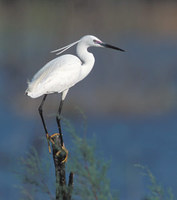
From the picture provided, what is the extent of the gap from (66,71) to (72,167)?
1.66 m

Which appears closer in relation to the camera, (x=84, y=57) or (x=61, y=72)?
(x=61, y=72)

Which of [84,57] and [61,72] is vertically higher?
[84,57]

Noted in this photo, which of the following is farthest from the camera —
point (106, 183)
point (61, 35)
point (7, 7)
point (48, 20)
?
point (7, 7)

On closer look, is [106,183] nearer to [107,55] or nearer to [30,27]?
[107,55]

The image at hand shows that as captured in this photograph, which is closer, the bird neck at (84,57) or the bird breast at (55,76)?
the bird breast at (55,76)

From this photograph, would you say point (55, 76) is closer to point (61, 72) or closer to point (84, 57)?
point (61, 72)

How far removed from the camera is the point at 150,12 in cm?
1416

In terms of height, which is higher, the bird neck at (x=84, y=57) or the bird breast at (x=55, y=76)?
the bird neck at (x=84, y=57)

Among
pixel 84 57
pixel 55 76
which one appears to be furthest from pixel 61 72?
pixel 84 57

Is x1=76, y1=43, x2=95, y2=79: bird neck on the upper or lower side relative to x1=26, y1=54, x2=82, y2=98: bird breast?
upper

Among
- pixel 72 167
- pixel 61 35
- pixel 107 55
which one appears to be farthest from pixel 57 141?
pixel 61 35

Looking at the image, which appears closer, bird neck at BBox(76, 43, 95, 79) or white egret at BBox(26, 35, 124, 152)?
white egret at BBox(26, 35, 124, 152)

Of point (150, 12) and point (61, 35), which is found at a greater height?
point (150, 12)

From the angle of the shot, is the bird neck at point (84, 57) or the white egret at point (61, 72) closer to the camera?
the white egret at point (61, 72)
